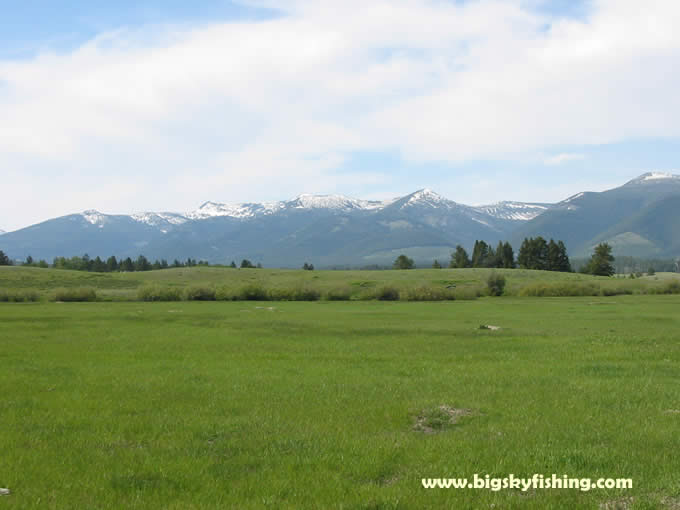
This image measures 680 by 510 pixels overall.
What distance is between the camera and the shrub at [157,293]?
304 ft

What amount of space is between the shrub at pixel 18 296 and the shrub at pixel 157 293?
15184 mm

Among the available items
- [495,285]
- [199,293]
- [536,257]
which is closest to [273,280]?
[199,293]

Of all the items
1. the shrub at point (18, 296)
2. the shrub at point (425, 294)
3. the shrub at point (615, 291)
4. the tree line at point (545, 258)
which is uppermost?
the tree line at point (545, 258)

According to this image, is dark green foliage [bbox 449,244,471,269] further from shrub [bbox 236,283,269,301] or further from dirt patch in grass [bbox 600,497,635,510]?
dirt patch in grass [bbox 600,497,635,510]

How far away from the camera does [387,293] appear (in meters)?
97.4

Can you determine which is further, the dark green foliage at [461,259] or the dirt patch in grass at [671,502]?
the dark green foliage at [461,259]

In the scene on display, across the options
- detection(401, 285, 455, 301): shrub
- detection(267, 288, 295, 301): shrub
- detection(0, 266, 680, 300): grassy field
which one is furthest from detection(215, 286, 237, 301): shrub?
detection(401, 285, 455, 301): shrub

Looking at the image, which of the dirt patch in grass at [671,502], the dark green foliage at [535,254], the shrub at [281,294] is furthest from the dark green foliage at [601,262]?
the dirt patch in grass at [671,502]

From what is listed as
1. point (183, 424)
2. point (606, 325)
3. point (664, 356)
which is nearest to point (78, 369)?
point (183, 424)

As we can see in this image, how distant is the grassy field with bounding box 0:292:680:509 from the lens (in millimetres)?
10109

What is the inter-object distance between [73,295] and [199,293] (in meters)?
19.0

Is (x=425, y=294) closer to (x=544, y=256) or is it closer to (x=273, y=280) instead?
(x=273, y=280)

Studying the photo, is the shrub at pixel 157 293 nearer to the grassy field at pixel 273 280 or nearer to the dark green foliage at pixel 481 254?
the grassy field at pixel 273 280

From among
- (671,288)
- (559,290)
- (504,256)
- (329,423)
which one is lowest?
(671,288)
